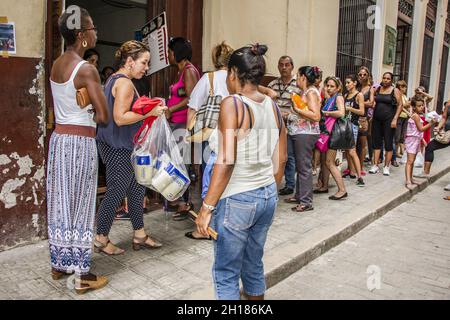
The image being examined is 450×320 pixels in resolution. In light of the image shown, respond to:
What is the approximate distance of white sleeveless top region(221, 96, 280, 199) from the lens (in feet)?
7.73

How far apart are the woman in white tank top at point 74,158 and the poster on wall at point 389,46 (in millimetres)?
9741

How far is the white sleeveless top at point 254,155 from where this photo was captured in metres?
2.36

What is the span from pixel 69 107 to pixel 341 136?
4.03 metres

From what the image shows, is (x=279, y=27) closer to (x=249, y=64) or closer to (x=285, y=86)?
(x=285, y=86)

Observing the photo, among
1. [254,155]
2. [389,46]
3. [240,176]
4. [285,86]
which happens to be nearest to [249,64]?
[254,155]

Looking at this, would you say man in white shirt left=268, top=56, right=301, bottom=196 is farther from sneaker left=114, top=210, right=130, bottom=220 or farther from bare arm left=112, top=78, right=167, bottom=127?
bare arm left=112, top=78, right=167, bottom=127

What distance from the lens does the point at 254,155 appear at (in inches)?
94.7

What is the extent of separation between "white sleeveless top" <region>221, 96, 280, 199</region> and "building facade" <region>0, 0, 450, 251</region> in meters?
2.22

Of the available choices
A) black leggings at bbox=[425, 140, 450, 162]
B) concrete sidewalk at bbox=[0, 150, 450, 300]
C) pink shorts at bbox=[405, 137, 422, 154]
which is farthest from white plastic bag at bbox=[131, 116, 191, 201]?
black leggings at bbox=[425, 140, 450, 162]

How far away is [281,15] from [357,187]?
3.12m

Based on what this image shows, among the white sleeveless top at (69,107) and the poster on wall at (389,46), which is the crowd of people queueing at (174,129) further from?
the poster on wall at (389,46)

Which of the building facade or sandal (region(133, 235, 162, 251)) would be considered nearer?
the building facade
